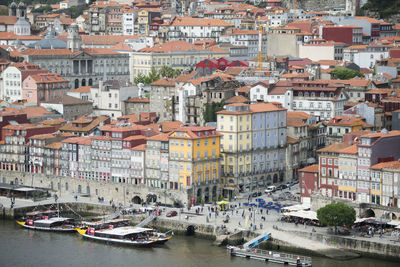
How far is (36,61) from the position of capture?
145 m

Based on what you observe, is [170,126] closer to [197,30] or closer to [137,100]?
[137,100]

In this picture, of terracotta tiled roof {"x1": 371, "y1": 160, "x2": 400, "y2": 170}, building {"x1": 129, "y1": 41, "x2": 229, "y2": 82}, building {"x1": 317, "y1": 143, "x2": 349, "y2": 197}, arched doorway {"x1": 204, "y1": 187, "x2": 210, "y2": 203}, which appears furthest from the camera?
building {"x1": 129, "y1": 41, "x2": 229, "y2": 82}

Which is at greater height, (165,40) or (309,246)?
(165,40)

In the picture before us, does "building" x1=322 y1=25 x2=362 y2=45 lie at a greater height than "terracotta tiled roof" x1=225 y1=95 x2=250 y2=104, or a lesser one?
greater

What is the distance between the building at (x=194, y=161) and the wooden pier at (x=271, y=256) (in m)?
12.3

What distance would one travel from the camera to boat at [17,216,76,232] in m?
95.4

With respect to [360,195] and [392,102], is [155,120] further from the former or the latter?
[360,195]

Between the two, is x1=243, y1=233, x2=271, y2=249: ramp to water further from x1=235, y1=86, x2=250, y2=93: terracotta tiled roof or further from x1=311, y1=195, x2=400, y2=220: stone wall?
x1=235, y1=86, x2=250, y2=93: terracotta tiled roof

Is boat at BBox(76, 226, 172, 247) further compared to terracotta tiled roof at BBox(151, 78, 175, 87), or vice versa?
terracotta tiled roof at BBox(151, 78, 175, 87)

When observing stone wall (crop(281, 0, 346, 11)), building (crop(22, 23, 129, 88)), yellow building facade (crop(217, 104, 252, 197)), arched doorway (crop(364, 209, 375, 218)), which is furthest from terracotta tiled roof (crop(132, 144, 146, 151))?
stone wall (crop(281, 0, 346, 11))

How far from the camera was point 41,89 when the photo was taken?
131375 mm

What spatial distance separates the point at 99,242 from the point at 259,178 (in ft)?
61.9

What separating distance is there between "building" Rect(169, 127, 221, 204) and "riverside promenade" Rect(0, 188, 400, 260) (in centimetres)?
188

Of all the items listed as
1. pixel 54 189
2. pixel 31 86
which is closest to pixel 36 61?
pixel 31 86
